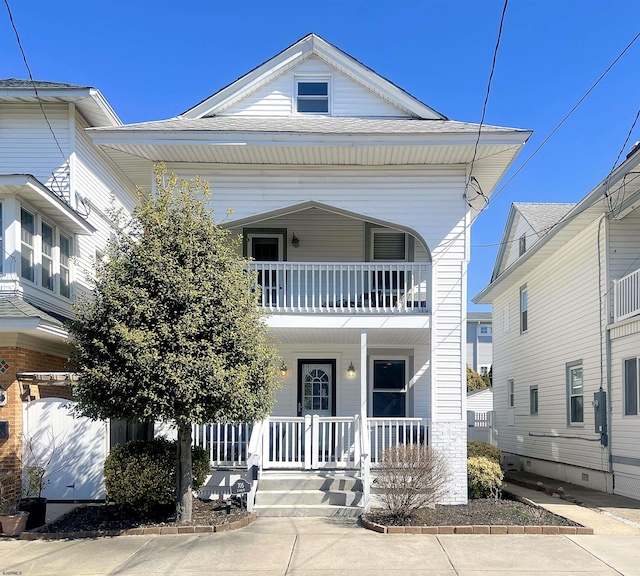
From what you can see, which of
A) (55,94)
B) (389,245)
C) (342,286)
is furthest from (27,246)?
(389,245)

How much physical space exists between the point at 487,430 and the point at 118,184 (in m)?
13.1

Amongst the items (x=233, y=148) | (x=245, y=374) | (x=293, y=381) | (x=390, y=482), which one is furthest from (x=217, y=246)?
(x=293, y=381)

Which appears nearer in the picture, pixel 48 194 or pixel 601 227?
pixel 48 194

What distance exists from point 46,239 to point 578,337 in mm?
11850

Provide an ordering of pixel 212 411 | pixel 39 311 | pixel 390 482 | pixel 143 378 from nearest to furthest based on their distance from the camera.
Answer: pixel 143 378 < pixel 212 411 < pixel 390 482 < pixel 39 311

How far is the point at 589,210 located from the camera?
1342cm

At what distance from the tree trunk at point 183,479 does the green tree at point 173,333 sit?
1cm

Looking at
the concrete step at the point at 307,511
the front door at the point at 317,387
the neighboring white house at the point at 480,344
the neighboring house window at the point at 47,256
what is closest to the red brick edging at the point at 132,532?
the concrete step at the point at 307,511

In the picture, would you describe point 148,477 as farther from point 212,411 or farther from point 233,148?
point 233,148

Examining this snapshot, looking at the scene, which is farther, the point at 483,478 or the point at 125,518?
the point at 483,478

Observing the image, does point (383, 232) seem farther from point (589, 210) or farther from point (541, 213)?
point (541, 213)

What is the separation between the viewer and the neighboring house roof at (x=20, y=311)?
32.5ft

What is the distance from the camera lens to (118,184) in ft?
56.0

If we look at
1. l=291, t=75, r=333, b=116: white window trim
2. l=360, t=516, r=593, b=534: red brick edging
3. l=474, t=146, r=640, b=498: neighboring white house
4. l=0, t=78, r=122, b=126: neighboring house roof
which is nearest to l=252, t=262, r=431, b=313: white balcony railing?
l=291, t=75, r=333, b=116: white window trim
